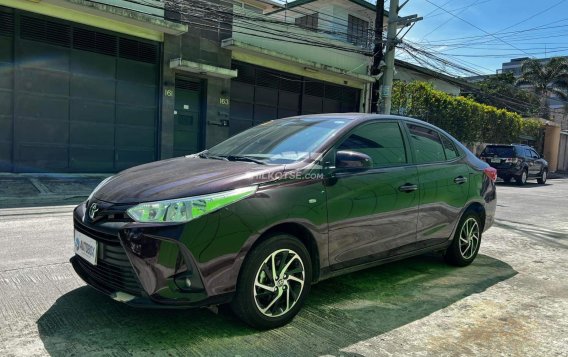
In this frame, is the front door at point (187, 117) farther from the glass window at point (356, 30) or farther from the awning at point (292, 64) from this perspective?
the glass window at point (356, 30)

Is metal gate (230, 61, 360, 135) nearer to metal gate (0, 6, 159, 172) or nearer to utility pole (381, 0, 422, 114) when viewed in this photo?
metal gate (0, 6, 159, 172)

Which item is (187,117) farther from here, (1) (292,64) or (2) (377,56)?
(2) (377,56)

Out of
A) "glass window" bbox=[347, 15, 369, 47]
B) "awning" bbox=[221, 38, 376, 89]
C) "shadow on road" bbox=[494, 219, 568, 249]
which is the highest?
"glass window" bbox=[347, 15, 369, 47]

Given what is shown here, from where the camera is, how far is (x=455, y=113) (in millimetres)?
23141

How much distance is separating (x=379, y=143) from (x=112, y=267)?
2.56m

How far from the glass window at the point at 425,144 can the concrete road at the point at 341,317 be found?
4.18ft

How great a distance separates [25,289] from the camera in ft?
12.9

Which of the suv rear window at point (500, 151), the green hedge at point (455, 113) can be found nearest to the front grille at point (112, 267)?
the green hedge at point (455, 113)

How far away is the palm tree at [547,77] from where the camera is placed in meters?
43.2

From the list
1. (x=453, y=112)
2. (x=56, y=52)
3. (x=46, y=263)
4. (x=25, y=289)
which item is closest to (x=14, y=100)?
(x=56, y=52)

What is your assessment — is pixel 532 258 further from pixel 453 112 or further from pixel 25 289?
pixel 453 112

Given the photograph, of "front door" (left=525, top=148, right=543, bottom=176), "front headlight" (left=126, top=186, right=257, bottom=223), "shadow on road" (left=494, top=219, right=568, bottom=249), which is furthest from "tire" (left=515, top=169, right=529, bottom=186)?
"front headlight" (left=126, top=186, right=257, bottom=223)

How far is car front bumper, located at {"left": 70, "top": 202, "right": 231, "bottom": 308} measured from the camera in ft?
9.33

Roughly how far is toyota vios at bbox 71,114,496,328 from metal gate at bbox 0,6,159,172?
10.3 meters
